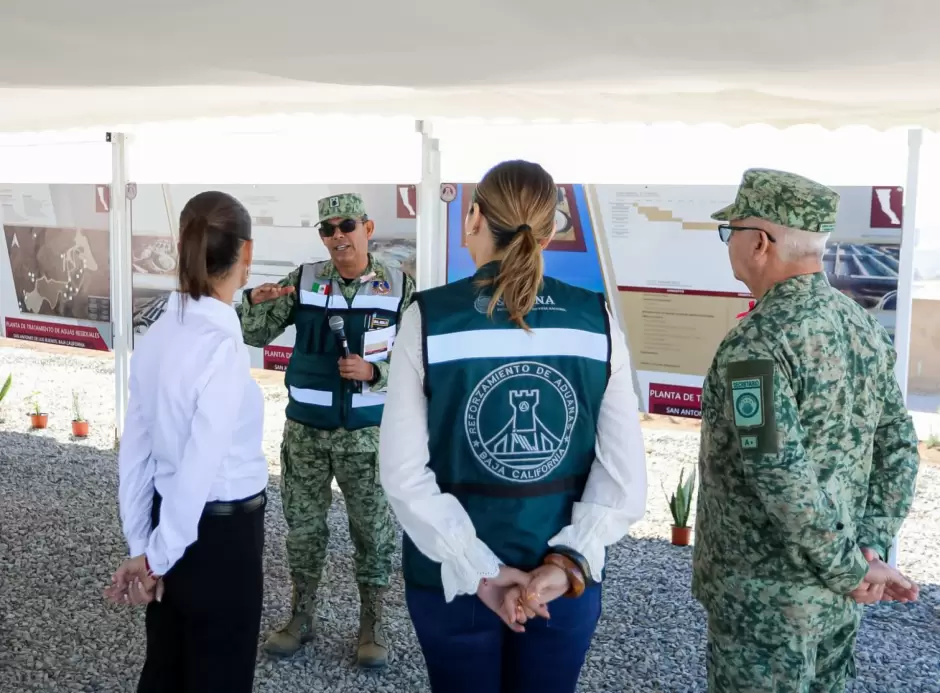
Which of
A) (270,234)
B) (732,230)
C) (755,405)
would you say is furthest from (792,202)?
(270,234)

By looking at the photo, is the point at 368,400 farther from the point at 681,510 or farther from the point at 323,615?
the point at 681,510

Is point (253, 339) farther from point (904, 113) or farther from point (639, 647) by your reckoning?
point (904, 113)

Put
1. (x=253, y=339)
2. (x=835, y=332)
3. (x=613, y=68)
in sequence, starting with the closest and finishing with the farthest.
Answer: (x=835, y=332)
(x=613, y=68)
(x=253, y=339)

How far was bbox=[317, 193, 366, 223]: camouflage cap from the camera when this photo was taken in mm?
3205

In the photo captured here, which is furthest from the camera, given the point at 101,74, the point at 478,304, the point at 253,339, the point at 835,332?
the point at 101,74

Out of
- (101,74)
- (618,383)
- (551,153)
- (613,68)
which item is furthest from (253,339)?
(551,153)

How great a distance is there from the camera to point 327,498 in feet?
10.9

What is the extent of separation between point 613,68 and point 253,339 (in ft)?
5.47

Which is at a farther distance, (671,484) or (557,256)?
(671,484)

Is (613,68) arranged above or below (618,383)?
above

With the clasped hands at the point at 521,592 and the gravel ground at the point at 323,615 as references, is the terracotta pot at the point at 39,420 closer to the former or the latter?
the gravel ground at the point at 323,615

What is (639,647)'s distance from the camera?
3.62 metres

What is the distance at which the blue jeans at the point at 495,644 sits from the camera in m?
1.65

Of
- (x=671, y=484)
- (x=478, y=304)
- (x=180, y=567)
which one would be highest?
(x=478, y=304)
